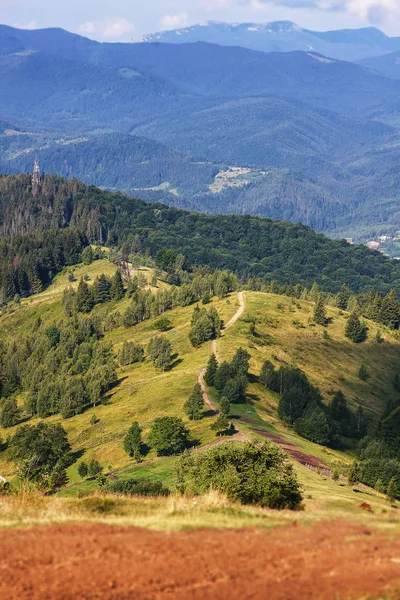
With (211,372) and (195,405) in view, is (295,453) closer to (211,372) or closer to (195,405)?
(195,405)

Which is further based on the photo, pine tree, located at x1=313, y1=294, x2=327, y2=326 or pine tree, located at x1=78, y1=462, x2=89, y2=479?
pine tree, located at x1=313, y1=294, x2=327, y2=326

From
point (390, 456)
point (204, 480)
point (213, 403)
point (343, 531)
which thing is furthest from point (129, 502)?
point (213, 403)

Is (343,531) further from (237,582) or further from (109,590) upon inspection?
(109,590)

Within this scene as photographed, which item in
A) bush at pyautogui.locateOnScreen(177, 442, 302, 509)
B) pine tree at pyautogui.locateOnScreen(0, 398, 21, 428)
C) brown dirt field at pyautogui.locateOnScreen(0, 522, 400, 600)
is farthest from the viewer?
pine tree at pyautogui.locateOnScreen(0, 398, 21, 428)

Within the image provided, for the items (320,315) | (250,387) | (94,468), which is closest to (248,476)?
(94,468)

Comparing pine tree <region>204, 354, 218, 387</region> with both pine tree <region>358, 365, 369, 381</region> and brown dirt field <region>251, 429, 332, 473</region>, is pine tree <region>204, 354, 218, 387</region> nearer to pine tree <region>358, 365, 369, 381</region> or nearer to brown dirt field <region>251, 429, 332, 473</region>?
brown dirt field <region>251, 429, 332, 473</region>

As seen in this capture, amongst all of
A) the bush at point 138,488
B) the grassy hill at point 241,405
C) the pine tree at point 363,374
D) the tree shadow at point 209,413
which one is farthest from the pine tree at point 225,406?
the pine tree at point 363,374

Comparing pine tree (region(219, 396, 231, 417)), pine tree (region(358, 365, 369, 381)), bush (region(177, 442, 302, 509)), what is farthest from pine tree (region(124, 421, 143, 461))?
pine tree (region(358, 365, 369, 381))
